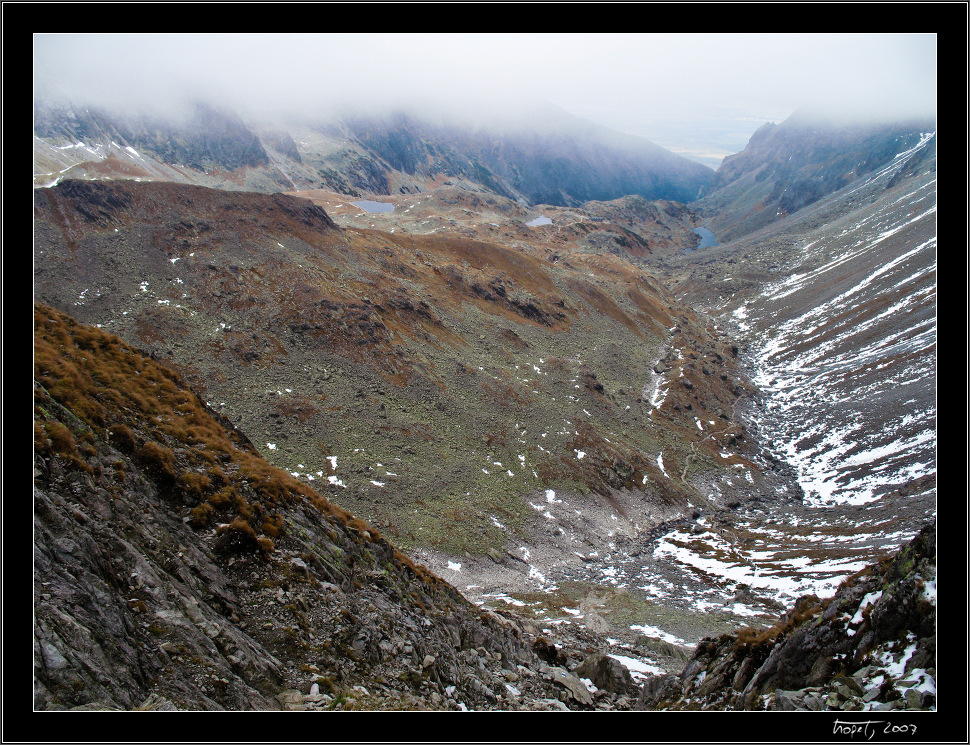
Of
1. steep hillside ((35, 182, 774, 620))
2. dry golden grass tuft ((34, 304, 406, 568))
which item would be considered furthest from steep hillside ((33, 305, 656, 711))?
steep hillside ((35, 182, 774, 620))

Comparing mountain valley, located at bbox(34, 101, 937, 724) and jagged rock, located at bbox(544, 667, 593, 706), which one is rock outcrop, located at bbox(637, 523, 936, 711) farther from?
jagged rock, located at bbox(544, 667, 593, 706)

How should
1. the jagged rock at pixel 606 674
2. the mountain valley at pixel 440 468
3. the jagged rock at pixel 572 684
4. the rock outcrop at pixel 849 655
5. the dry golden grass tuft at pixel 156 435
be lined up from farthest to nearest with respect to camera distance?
the jagged rock at pixel 606 674 < the jagged rock at pixel 572 684 < the dry golden grass tuft at pixel 156 435 < the mountain valley at pixel 440 468 < the rock outcrop at pixel 849 655

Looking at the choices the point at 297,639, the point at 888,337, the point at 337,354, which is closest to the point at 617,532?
the point at 337,354

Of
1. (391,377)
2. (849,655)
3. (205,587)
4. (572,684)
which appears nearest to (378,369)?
(391,377)
